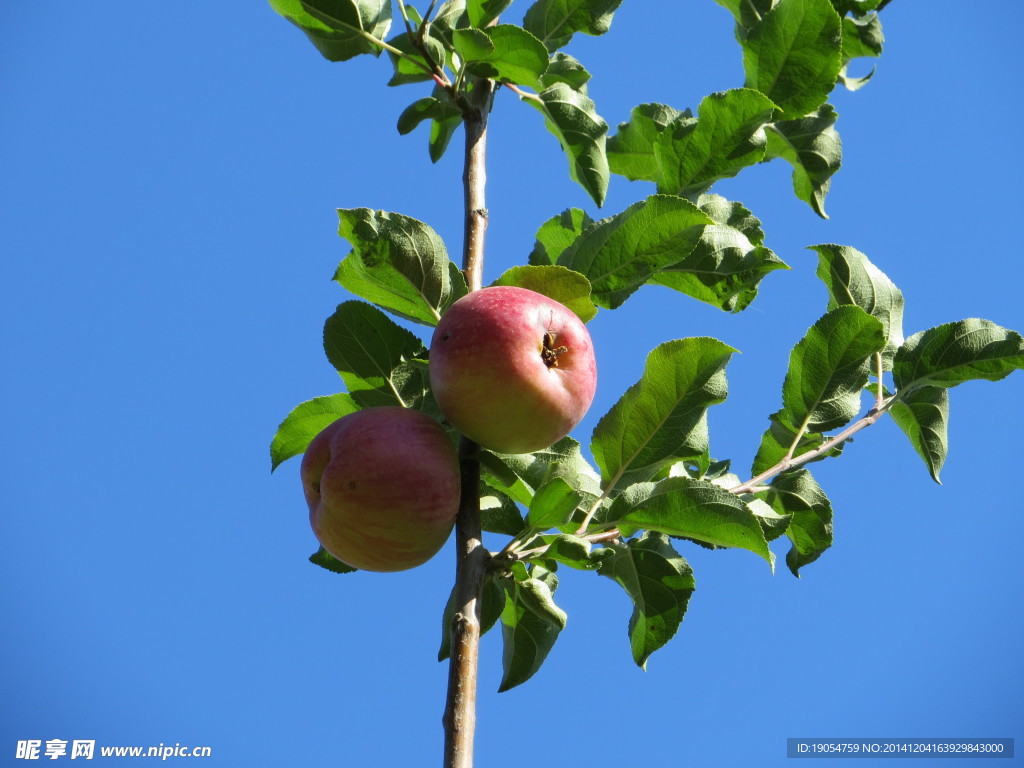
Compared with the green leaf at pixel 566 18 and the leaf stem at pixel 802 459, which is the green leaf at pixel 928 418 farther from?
the green leaf at pixel 566 18

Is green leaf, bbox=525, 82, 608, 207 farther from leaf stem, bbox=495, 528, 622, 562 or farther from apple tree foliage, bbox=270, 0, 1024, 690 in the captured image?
leaf stem, bbox=495, 528, 622, 562

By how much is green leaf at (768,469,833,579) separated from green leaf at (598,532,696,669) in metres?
0.29

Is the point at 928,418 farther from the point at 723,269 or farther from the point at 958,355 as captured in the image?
the point at 723,269

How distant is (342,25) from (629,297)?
0.80m

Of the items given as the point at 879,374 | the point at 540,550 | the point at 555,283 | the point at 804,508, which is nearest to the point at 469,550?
the point at 540,550

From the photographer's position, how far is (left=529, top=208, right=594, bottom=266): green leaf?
1762 mm

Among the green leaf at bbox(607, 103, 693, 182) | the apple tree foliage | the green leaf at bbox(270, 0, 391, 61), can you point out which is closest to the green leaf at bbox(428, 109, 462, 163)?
the apple tree foliage

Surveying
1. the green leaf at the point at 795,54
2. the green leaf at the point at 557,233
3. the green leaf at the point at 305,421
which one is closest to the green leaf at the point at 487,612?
the green leaf at the point at 305,421

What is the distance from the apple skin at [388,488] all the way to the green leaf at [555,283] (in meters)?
0.27

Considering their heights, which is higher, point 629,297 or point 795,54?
point 795,54

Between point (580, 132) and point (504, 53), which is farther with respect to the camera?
point (580, 132)

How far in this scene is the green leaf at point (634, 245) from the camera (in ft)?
4.70

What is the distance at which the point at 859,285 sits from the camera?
5.80ft

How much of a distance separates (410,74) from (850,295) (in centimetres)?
98
